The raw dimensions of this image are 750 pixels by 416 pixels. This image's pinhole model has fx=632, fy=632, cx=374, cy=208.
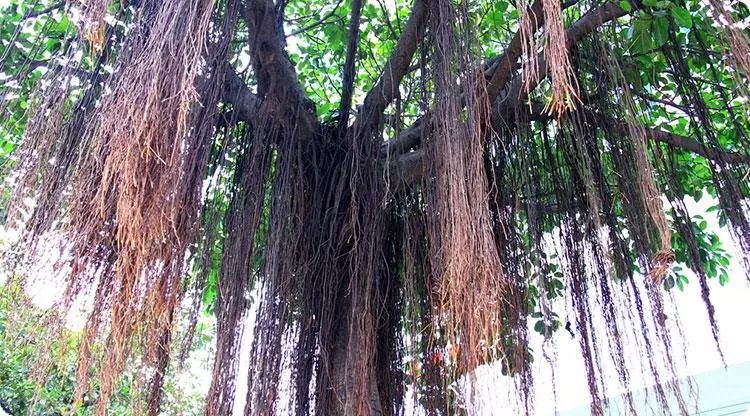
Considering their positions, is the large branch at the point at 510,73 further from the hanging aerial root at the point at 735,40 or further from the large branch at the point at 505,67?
the hanging aerial root at the point at 735,40

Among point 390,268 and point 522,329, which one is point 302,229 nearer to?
point 390,268

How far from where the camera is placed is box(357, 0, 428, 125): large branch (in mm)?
1488

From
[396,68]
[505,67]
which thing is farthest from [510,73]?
[396,68]

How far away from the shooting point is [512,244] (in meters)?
1.71

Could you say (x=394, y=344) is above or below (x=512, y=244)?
below

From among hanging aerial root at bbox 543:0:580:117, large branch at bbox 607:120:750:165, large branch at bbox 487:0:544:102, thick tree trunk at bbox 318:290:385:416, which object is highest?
large branch at bbox 487:0:544:102

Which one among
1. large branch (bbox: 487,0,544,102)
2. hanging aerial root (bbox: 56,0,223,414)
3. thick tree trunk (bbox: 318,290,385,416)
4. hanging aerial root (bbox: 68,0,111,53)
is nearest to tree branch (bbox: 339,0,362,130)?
large branch (bbox: 487,0,544,102)

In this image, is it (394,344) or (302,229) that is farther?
(394,344)

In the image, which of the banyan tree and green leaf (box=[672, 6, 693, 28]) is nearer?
the banyan tree

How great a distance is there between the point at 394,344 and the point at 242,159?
653 mm

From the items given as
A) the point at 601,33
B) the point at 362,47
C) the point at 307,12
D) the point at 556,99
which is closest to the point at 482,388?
the point at 556,99

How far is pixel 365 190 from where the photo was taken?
160cm

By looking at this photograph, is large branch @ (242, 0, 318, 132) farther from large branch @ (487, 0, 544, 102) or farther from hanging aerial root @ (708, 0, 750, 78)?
hanging aerial root @ (708, 0, 750, 78)

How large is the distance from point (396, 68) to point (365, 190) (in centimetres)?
31
